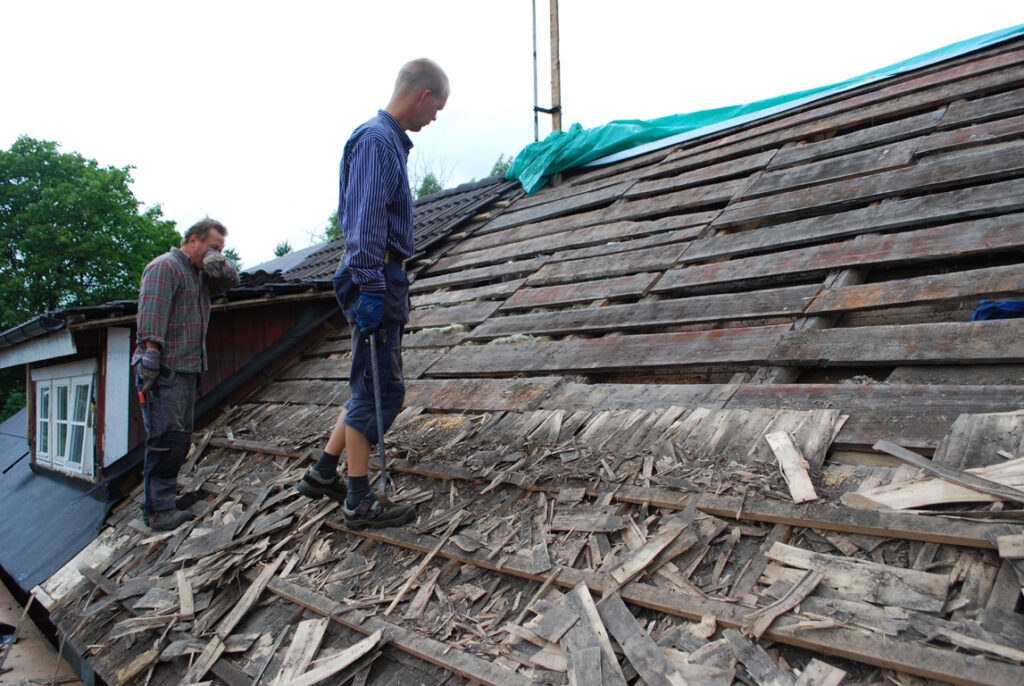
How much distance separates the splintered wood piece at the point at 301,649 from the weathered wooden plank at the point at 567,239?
3088 mm

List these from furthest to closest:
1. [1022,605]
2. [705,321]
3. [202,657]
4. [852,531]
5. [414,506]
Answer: [705,321], [414,506], [202,657], [852,531], [1022,605]

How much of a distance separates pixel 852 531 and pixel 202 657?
7.41ft

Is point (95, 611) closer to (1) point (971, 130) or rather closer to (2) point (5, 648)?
(2) point (5, 648)

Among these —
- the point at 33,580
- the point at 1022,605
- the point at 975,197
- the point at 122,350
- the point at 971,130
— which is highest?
the point at 971,130

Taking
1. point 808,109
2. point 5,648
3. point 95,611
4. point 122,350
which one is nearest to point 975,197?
point 808,109

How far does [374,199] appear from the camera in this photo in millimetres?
2543

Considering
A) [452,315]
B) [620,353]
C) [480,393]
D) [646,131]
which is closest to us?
[620,353]

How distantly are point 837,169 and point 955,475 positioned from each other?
2614mm

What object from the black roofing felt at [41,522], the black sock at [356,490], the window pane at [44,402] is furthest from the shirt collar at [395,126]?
the window pane at [44,402]

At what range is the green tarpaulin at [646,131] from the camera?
4637 millimetres

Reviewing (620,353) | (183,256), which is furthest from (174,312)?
(620,353)

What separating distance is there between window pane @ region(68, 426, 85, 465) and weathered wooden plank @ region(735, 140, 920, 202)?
5.55m

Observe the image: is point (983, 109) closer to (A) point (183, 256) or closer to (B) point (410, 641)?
(B) point (410, 641)

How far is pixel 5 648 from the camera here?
4008mm
